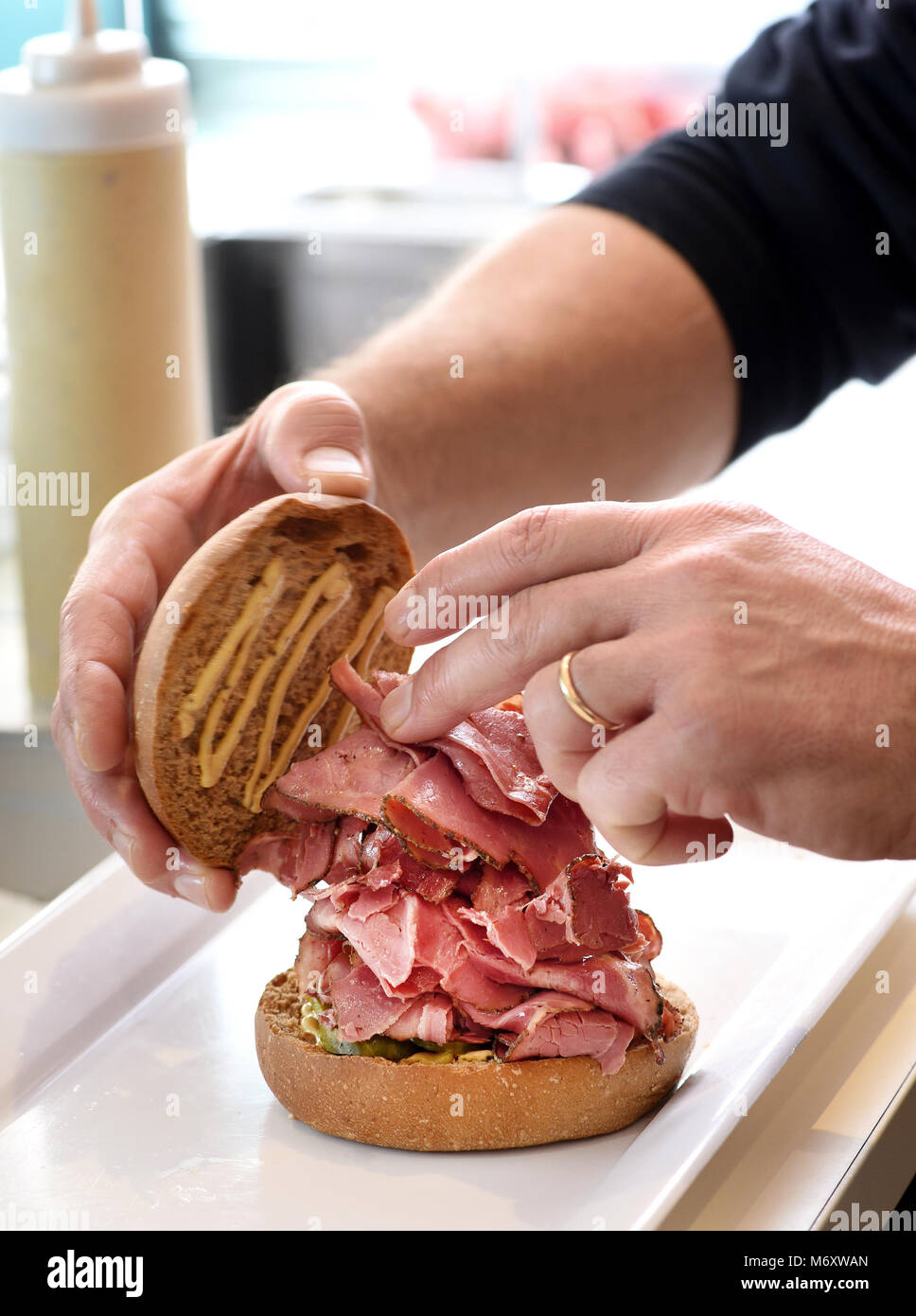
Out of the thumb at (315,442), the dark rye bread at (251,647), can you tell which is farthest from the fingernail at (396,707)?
the thumb at (315,442)

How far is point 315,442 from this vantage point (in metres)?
1.80

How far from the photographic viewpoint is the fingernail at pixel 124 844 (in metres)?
1.66

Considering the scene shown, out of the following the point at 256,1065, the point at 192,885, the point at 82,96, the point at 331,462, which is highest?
the point at 82,96

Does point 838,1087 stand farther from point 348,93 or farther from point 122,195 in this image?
point 348,93

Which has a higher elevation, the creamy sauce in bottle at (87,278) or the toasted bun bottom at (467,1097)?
the creamy sauce in bottle at (87,278)

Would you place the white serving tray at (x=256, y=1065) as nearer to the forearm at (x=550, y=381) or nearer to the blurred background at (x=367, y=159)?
the blurred background at (x=367, y=159)

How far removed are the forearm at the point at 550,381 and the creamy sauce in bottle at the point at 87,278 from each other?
0.39 metres

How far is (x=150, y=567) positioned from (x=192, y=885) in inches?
15.4

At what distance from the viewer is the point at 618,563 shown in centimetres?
137

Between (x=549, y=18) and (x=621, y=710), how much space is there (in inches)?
256

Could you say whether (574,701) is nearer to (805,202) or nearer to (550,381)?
(550,381)

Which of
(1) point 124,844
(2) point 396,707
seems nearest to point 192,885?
(1) point 124,844

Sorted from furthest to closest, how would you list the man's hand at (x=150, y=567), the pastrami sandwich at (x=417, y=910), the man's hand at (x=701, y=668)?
the man's hand at (x=150, y=567) < the pastrami sandwich at (x=417, y=910) < the man's hand at (x=701, y=668)

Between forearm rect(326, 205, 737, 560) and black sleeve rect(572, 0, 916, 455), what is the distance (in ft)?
0.22
